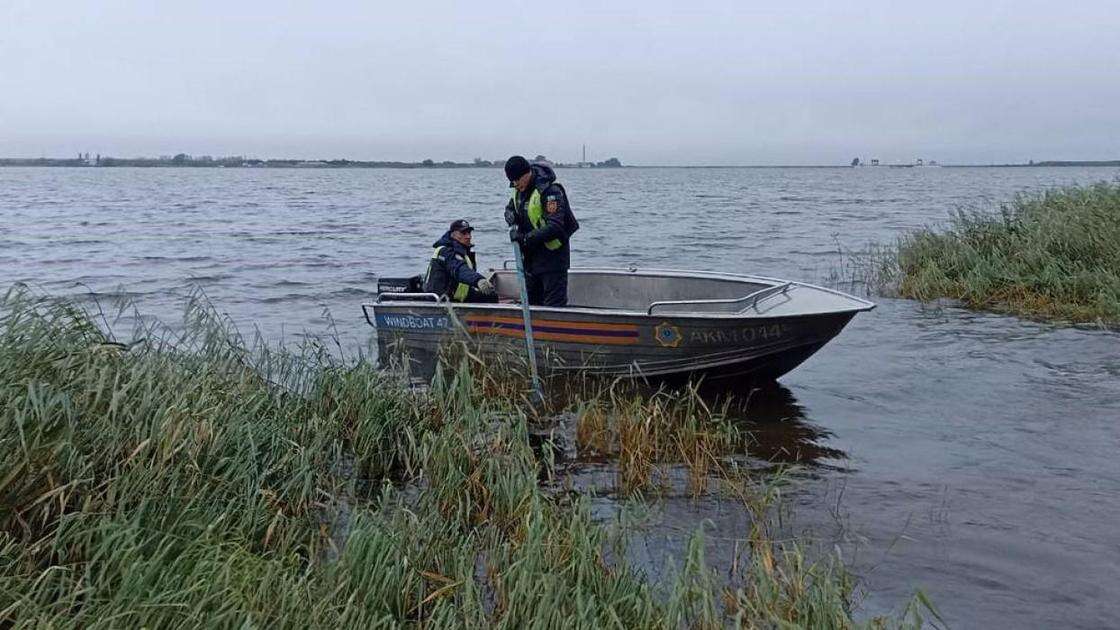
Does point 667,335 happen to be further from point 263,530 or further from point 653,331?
point 263,530

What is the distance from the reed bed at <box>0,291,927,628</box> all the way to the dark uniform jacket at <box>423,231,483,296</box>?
10.7ft

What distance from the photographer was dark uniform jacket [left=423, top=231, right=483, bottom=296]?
8.62 m

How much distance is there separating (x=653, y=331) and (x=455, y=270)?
1983mm

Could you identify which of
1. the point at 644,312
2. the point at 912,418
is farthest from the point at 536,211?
the point at 912,418

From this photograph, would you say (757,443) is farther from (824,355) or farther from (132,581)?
(132,581)

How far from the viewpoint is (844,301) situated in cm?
802

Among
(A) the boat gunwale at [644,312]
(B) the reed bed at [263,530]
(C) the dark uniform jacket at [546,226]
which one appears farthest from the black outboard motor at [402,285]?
(B) the reed bed at [263,530]

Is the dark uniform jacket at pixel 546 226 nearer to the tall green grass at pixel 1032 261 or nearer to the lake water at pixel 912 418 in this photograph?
the lake water at pixel 912 418

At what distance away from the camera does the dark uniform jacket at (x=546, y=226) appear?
8180 millimetres

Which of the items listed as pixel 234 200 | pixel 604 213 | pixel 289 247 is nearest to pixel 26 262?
pixel 289 247

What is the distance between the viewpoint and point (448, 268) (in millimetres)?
8695

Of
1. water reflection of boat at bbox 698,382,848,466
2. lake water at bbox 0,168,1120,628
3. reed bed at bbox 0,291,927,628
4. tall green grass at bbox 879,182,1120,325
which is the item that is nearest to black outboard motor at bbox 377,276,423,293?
lake water at bbox 0,168,1120,628

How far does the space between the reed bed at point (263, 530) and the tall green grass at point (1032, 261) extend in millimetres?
7844

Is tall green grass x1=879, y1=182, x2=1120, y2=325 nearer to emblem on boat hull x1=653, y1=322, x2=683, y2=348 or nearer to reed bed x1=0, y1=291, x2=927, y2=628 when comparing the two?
emblem on boat hull x1=653, y1=322, x2=683, y2=348
